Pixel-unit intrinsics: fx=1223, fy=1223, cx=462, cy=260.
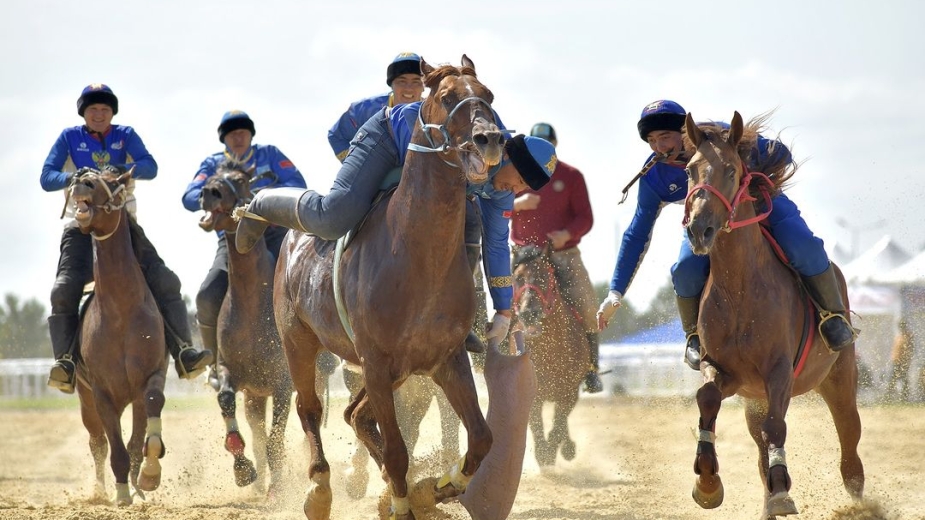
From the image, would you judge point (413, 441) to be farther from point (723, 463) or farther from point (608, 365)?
point (608, 365)

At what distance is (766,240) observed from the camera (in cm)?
729

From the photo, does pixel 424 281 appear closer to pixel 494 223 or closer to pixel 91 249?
pixel 494 223

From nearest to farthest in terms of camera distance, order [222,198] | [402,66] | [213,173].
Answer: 1. [402,66]
2. [222,198]
3. [213,173]

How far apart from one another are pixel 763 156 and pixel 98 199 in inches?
193

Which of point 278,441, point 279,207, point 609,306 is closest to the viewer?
point 279,207

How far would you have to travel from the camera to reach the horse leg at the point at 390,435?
6371 mm

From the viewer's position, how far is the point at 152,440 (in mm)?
8859

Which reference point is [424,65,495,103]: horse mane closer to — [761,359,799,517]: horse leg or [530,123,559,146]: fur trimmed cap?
[761,359,799,517]: horse leg

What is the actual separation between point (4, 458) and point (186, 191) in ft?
19.1

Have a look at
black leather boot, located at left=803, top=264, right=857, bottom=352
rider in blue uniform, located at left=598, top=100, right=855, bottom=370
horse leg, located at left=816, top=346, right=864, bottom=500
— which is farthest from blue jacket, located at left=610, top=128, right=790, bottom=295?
horse leg, located at left=816, top=346, right=864, bottom=500

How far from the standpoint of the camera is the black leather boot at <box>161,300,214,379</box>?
31.3 feet

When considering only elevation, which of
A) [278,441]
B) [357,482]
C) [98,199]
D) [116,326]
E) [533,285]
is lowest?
[357,482]

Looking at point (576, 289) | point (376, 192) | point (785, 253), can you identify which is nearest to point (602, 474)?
point (576, 289)

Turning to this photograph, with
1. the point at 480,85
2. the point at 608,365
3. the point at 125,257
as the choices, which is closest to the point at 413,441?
the point at 125,257
